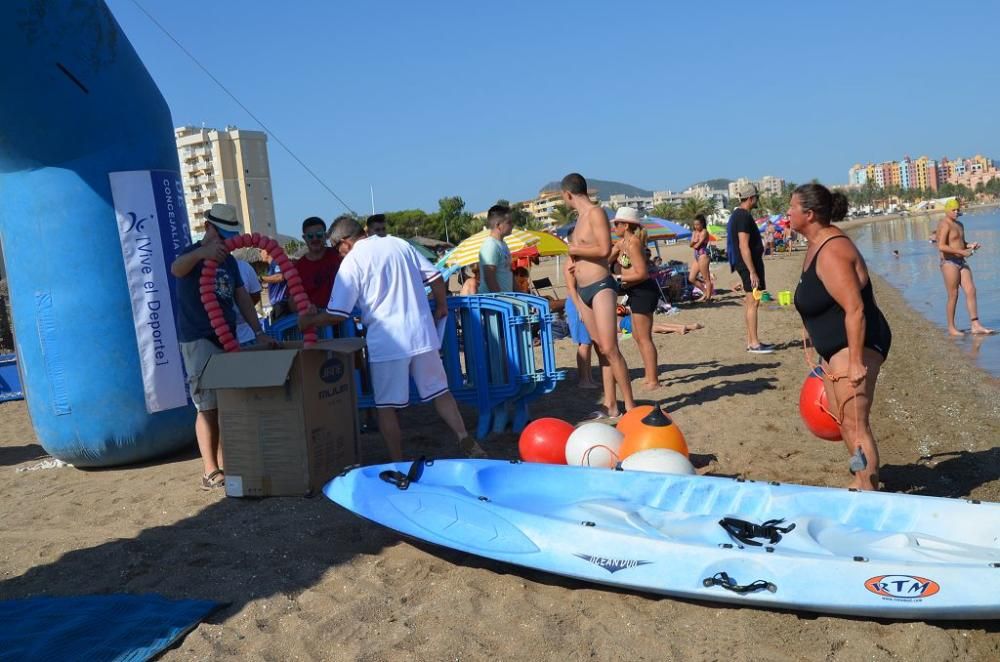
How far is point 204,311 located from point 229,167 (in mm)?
108343

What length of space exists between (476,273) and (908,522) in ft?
28.6

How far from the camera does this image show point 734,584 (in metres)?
3.40

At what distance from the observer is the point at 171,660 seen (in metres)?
3.47

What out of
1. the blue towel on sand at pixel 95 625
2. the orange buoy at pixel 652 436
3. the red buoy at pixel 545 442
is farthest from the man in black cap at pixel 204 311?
the orange buoy at pixel 652 436

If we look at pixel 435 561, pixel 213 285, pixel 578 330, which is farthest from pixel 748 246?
pixel 435 561

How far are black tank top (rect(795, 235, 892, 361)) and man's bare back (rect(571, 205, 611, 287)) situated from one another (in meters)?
2.18

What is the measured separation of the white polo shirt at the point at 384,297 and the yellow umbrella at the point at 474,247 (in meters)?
6.24

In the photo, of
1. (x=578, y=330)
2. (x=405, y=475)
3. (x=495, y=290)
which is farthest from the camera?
(x=578, y=330)

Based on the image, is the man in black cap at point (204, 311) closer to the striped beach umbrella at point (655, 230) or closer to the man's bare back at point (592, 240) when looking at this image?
the man's bare back at point (592, 240)

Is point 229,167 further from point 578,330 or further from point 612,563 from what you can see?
point 612,563

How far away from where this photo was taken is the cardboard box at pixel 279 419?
5156 mm

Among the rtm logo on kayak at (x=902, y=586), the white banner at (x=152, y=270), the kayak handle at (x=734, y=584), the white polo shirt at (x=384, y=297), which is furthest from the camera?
the white banner at (x=152, y=270)

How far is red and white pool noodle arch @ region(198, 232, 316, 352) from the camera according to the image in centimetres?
545

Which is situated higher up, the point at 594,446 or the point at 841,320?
the point at 841,320
